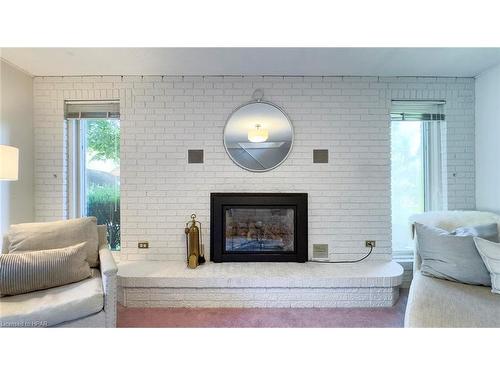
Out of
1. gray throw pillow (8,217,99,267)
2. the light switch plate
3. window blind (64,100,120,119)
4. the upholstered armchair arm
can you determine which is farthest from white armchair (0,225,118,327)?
window blind (64,100,120,119)

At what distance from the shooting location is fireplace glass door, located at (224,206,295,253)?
2.69m

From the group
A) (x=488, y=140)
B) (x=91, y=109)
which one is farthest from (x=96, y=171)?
(x=488, y=140)

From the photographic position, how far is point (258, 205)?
8.71 ft

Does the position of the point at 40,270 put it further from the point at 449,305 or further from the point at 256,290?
the point at 449,305

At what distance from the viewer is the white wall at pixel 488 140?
2453mm

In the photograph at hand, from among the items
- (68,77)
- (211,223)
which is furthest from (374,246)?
(68,77)

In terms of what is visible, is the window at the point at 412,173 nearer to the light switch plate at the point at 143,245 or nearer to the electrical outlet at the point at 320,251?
the electrical outlet at the point at 320,251

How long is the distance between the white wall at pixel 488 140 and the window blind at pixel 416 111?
0.34 m

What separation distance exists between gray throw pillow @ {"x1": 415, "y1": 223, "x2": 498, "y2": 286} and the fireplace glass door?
117 centimetres

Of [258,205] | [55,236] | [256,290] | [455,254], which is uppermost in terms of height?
[258,205]

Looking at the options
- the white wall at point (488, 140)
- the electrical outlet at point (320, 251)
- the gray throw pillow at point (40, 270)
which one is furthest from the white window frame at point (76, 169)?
the white wall at point (488, 140)

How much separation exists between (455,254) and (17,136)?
3.82 m
